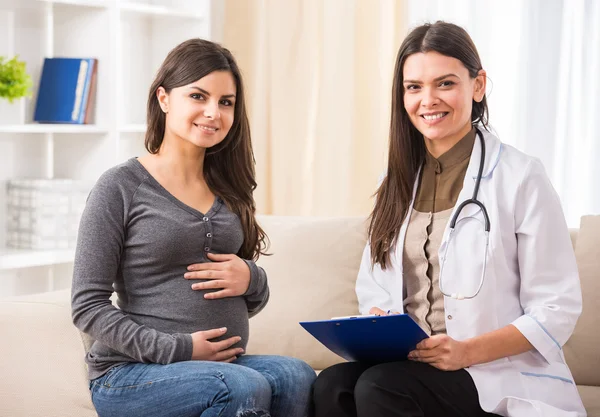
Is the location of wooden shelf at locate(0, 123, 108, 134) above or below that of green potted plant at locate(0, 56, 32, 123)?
below

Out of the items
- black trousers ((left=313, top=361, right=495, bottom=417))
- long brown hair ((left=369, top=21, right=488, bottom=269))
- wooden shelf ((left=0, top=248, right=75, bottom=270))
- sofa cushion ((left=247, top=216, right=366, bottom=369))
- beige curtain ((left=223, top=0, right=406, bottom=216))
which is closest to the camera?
black trousers ((left=313, top=361, right=495, bottom=417))

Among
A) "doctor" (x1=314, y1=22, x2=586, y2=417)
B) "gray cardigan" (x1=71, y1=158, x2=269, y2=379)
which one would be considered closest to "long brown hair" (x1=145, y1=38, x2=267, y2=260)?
"gray cardigan" (x1=71, y1=158, x2=269, y2=379)

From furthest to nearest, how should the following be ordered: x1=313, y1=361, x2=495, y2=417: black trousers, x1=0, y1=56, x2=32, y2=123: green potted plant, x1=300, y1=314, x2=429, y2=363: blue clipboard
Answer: x1=0, y1=56, x2=32, y2=123: green potted plant, x1=313, y1=361, x2=495, y2=417: black trousers, x1=300, y1=314, x2=429, y2=363: blue clipboard

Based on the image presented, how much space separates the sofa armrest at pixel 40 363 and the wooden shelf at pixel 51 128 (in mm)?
1116

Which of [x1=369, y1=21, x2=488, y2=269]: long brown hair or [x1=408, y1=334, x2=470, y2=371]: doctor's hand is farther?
[x1=369, y1=21, x2=488, y2=269]: long brown hair

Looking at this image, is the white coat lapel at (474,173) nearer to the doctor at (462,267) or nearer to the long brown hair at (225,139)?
the doctor at (462,267)

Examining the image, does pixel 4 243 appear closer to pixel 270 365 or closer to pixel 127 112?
pixel 127 112

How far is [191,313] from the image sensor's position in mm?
1731

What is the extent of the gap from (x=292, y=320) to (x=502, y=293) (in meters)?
0.71

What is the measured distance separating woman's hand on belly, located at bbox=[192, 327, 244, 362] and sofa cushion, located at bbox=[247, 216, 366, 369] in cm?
48

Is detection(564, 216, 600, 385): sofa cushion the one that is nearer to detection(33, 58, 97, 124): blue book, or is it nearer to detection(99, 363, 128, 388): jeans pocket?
detection(99, 363, 128, 388): jeans pocket

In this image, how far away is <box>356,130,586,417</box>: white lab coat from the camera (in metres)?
1.65

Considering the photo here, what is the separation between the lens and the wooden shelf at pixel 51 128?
2.92 metres

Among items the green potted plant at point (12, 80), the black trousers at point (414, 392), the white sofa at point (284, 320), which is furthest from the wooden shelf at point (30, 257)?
the black trousers at point (414, 392)
